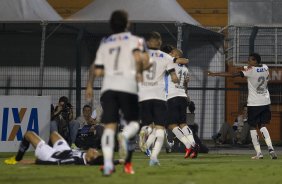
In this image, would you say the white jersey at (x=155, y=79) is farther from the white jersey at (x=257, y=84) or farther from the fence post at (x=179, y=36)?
the fence post at (x=179, y=36)

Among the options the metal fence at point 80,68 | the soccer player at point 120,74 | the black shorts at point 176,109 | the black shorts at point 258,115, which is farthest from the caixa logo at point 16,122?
the soccer player at point 120,74

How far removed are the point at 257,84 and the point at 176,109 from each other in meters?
1.95

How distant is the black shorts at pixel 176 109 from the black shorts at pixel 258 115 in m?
1.54

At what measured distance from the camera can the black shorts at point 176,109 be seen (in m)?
17.4

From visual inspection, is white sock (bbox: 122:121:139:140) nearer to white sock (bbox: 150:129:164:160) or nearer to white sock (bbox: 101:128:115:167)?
white sock (bbox: 101:128:115:167)

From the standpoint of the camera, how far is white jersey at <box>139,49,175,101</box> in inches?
543

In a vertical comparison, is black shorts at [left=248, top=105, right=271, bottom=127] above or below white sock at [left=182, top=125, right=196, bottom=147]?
above

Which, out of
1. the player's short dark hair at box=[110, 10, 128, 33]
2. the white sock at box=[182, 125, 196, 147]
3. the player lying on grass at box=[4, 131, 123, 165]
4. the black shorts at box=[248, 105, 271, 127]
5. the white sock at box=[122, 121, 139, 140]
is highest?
the player's short dark hair at box=[110, 10, 128, 33]

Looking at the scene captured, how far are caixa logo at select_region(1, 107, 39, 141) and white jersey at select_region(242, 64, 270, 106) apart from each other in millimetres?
5028

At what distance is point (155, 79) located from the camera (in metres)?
13.9

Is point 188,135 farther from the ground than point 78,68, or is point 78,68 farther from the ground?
point 78,68

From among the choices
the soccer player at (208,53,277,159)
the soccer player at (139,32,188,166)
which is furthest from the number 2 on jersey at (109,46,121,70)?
the soccer player at (208,53,277,159)

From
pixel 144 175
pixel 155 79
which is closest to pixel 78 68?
pixel 155 79

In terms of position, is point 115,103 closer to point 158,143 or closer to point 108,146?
point 108,146
